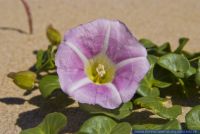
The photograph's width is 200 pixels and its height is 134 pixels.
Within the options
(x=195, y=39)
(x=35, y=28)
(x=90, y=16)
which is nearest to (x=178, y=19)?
(x=195, y=39)

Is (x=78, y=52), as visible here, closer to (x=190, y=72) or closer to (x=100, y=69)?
(x=100, y=69)

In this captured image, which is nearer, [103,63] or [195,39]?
[103,63]

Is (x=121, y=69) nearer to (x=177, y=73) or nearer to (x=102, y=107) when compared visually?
(x=102, y=107)

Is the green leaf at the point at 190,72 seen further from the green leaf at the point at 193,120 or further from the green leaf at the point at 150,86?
the green leaf at the point at 193,120

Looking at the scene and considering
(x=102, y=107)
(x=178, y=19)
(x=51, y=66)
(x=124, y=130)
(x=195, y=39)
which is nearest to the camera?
(x=124, y=130)

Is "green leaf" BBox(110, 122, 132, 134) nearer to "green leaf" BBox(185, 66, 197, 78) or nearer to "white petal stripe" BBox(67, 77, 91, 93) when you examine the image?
"white petal stripe" BBox(67, 77, 91, 93)

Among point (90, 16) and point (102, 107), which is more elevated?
point (90, 16)

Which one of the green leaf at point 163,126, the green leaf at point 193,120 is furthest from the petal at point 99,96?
the green leaf at point 193,120
